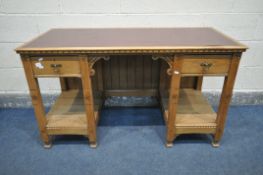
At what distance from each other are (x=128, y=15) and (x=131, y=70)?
48cm

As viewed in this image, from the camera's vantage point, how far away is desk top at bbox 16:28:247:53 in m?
1.14

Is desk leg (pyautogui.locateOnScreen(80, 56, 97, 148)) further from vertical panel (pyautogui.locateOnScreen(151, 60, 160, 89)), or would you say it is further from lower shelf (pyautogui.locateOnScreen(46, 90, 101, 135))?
vertical panel (pyautogui.locateOnScreen(151, 60, 160, 89))

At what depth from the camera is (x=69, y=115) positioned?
159 cm

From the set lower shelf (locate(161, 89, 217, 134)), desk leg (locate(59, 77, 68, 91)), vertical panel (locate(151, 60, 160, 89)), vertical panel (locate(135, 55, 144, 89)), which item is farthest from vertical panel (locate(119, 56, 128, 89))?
desk leg (locate(59, 77, 68, 91))

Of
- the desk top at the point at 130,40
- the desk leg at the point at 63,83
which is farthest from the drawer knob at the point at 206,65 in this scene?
the desk leg at the point at 63,83

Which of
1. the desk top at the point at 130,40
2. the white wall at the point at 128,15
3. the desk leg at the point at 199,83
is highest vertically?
the white wall at the point at 128,15

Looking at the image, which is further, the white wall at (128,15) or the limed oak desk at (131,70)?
the white wall at (128,15)

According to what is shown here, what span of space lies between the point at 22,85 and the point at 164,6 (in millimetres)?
1510

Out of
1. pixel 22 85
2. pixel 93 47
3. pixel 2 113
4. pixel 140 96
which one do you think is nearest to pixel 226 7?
pixel 140 96

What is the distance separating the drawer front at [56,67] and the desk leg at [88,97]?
38 millimetres

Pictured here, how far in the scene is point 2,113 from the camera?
78.7 inches

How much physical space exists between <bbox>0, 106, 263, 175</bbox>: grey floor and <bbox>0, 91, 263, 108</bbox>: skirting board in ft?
0.69

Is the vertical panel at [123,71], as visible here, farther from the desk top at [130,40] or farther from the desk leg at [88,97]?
the desk leg at [88,97]

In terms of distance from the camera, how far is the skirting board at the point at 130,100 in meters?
2.04
